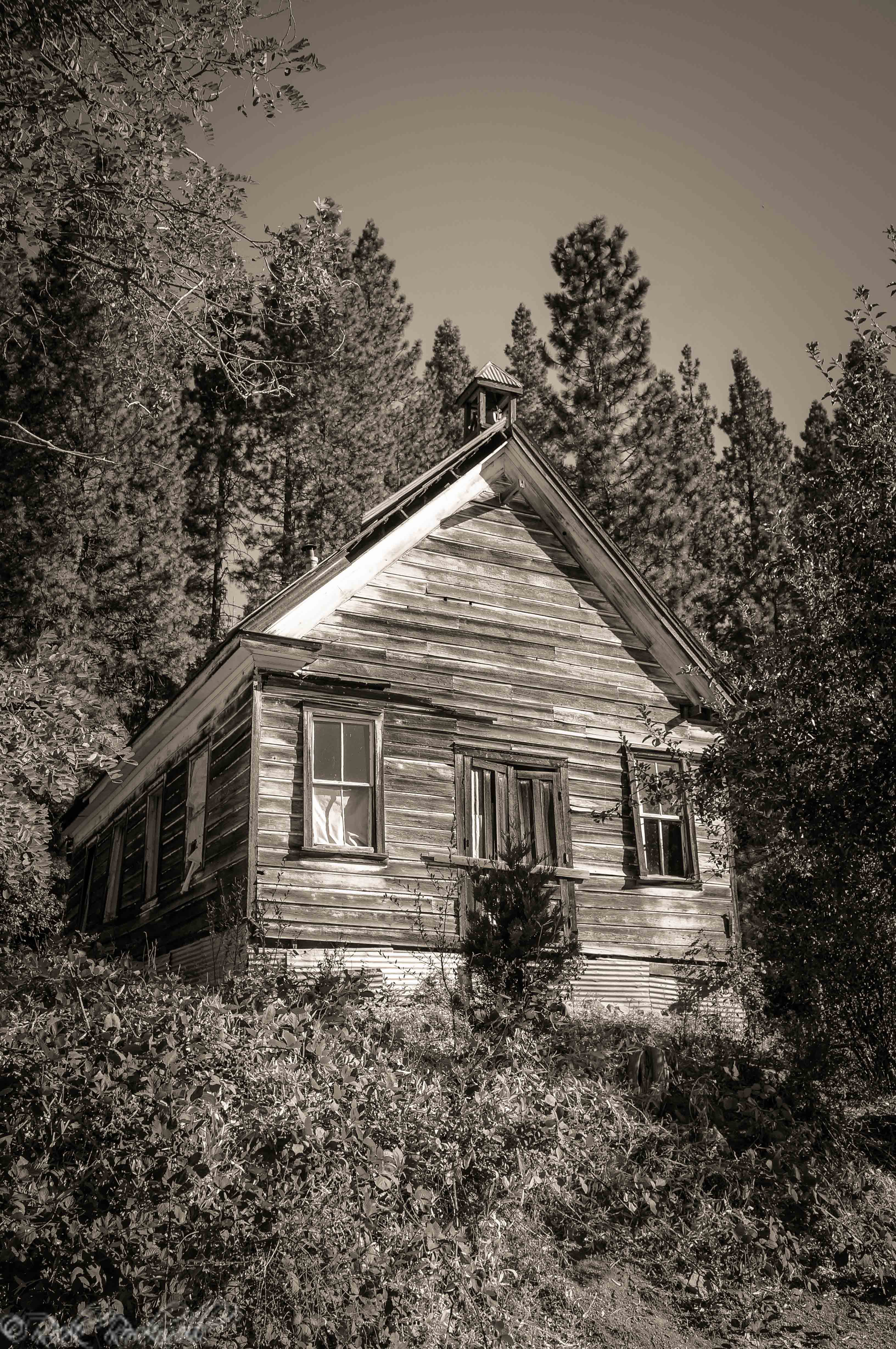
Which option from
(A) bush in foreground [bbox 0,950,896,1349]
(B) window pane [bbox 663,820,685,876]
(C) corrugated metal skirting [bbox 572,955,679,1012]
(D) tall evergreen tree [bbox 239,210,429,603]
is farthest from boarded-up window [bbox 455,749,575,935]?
(D) tall evergreen tree [bbox 239,210,429,603]

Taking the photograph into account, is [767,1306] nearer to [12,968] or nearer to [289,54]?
[12,968]

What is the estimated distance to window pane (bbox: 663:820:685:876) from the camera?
593 inches

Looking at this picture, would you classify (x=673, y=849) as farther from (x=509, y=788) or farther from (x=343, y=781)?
(x=343, y=781)

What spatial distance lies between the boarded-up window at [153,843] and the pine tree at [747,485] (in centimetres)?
1568

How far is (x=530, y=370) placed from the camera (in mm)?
35625

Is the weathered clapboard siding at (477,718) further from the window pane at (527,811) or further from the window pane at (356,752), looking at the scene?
the window pane at (527,811)

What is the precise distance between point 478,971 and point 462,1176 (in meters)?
4.59

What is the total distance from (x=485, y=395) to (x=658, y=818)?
6931mm

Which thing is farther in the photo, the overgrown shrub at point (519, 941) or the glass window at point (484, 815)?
the glass window at point (484, 815)

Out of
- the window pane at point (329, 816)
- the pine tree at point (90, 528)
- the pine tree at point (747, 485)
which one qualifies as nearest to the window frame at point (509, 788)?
the window pane at point (329, 816)

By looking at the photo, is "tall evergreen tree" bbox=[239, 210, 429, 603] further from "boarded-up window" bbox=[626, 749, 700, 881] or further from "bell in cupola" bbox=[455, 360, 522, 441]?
"boarded-up window" bbox=[626, 749, 700, 881]

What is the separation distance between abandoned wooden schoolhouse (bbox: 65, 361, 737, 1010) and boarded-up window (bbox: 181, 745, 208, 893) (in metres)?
0.07

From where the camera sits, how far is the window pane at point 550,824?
13883 mm

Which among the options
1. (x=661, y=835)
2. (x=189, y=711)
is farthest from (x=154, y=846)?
(x=661, y=835)
